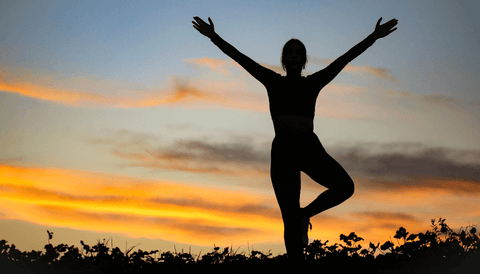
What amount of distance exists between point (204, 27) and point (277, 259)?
388cm

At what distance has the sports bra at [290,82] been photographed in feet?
24.1

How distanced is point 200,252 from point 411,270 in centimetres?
330

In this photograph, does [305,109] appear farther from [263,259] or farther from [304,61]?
[263,259]

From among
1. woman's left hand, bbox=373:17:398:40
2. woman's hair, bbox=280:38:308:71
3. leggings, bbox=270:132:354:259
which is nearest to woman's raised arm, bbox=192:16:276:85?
woman's hair, bbox=280:38:308:71

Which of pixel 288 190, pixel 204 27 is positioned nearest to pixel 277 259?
pixel 288 190

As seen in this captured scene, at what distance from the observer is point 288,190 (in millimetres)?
7367

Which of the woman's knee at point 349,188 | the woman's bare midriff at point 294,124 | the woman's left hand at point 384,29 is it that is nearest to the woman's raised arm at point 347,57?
the woman's left hand at point 384,29

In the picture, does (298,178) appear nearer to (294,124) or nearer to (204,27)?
(294,124)

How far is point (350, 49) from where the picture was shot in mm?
7801

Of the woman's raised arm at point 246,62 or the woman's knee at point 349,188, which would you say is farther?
the woman's raised arm at point 246,62

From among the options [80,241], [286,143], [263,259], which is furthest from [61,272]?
[286,143]

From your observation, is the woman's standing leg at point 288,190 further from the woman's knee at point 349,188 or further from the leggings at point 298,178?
the woman's knee at point 349,188

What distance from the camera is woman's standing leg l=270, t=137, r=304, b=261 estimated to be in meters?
7.33

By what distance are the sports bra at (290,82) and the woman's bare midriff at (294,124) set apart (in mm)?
57
